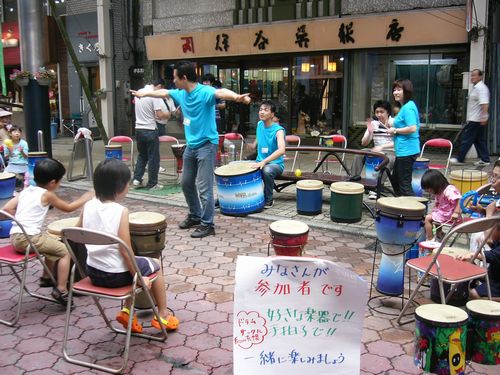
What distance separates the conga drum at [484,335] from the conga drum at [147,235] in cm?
215

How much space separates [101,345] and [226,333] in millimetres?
854

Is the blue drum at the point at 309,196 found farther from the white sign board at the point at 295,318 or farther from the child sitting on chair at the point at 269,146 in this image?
the white sign board at the point at 295,318

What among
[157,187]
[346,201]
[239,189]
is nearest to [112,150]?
[157,187]

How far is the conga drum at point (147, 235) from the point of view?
3.92 meters

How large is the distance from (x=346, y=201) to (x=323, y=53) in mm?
7651

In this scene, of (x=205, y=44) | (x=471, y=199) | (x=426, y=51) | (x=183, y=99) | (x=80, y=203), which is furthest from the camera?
(x=205, y=44)

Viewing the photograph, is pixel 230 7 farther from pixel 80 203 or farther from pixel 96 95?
pixel 80 203

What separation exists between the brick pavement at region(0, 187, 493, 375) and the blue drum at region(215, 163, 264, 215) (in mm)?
1197

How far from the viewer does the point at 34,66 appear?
33.5 ft

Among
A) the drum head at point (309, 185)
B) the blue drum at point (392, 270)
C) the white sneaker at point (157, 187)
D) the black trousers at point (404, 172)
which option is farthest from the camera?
the white sneaker at point (157, 187)

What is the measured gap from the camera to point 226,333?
3814mm

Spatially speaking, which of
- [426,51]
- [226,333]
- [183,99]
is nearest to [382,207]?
[226,333]

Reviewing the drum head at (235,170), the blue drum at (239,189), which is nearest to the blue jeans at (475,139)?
the blue drum at (239,189)

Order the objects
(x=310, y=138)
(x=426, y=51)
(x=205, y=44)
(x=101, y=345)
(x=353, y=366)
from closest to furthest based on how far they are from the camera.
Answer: (x=353, y=366) < (x=101, y=345) < (x=426, y=51) < (x=310, y=138) < (x=205, y=44)
